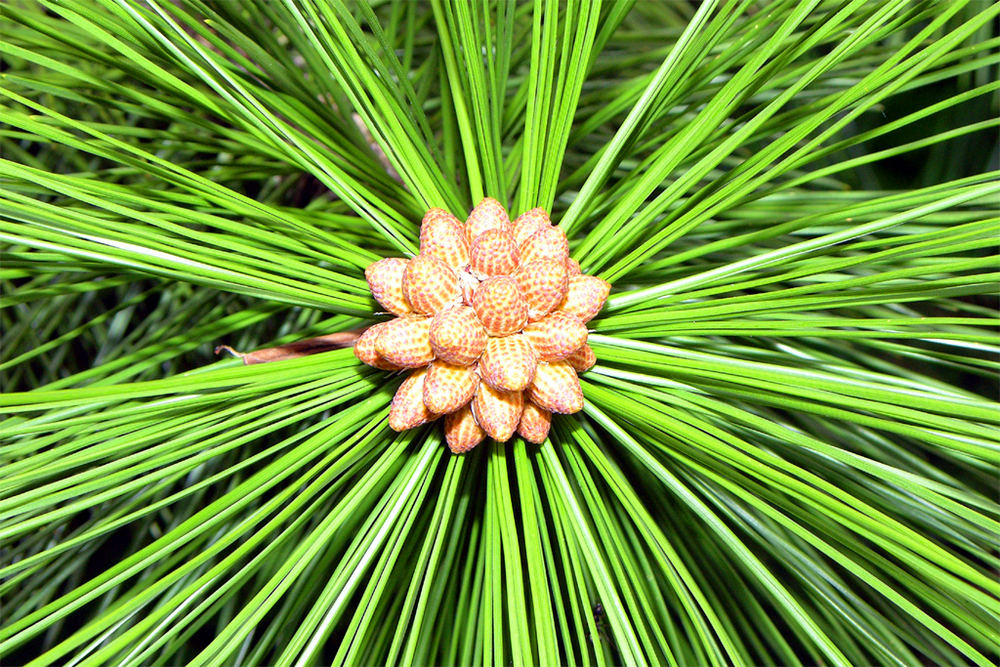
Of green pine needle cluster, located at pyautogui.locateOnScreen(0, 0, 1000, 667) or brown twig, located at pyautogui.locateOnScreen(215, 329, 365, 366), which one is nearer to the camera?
green pine needle cluster, located at pyautogui.locateOnScreen(0, 0, 1000, 667)

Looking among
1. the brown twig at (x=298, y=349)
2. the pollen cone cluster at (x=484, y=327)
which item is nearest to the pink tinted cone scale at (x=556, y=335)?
the pollen cone cluster at (x=484, y=327)

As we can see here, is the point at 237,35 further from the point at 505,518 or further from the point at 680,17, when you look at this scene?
the point at 680,17

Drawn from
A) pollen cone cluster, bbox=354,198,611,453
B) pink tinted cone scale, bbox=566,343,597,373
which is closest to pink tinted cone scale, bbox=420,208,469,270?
pollen cone cluster, bbox=354,198,611,453

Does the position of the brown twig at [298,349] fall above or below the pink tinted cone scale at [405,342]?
above

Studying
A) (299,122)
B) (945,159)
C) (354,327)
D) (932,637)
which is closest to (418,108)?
(299,122)

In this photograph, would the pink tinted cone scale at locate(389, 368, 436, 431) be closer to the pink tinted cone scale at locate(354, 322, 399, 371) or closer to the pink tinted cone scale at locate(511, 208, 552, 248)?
the pink tinted cone scale at locate(354, 322, 399, 371)

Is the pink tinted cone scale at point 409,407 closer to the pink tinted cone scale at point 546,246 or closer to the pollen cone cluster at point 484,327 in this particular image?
the pollen cone cluster at point 484,327

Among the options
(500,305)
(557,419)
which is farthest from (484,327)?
(557,419)
